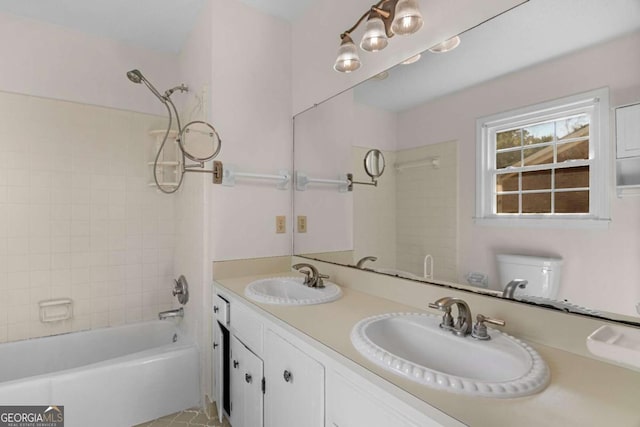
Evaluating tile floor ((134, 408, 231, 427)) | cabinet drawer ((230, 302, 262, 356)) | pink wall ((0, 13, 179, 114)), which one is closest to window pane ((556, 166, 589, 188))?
cabinet drawer ((230, 302, 262, 356))

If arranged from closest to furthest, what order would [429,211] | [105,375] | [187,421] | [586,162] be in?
1. [586,162]
2. [429,211]
3. [105,375]
4. [187,421]

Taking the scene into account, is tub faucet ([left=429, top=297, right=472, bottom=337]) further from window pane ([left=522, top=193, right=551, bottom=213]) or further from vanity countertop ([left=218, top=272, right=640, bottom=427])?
window pane ([left=522, top=193, right=551, bottom=213])

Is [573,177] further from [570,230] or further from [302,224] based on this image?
[302,224]

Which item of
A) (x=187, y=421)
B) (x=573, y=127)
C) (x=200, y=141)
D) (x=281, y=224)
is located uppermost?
(x=200, y=141)

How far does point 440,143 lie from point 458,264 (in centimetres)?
49

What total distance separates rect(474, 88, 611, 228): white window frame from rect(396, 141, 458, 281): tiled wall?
4.0 inches

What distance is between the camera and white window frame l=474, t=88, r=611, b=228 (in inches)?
33.5

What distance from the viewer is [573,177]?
2.98 ft

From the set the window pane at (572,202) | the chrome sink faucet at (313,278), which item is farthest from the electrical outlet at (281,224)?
the window pane at (572,202)

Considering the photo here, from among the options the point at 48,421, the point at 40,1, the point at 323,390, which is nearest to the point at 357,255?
the point at 323,390

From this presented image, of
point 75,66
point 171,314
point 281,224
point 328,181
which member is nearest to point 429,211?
point 328,181

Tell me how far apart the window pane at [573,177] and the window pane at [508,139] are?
16 cm

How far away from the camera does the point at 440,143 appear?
127cm

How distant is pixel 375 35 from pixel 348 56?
0.22 metres
